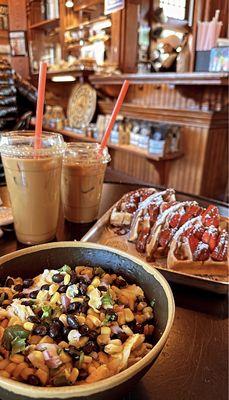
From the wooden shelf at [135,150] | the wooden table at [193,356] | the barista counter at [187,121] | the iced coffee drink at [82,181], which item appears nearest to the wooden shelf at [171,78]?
the barista counter at [187,121]

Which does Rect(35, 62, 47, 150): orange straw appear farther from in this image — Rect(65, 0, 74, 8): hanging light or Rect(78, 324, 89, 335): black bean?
Rect(78, 324, 89, 335): black bean

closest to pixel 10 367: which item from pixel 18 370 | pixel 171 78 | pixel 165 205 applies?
pixel 18 370

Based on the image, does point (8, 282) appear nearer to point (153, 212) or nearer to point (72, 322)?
point (72, 322)

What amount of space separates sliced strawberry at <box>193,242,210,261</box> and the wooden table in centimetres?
7

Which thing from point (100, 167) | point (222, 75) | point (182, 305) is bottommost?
point (182, 305)

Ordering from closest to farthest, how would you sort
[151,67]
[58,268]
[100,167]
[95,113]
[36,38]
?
[58,268], [36,38], [100,167], [151,67], [95,113]

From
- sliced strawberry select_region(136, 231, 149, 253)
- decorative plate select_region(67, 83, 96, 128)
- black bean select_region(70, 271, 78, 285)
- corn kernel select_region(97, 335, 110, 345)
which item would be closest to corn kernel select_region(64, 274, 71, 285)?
black bean select_region(70, 271, 78, 285)

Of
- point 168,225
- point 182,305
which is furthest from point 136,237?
point 182,305

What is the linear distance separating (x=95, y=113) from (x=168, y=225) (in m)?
2.74

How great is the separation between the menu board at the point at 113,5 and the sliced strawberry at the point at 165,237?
0.49m

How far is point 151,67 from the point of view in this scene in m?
2.87

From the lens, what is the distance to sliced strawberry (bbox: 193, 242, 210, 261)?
0.66 m

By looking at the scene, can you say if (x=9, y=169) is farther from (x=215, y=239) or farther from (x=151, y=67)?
(x=151, y=67)

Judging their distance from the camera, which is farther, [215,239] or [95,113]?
[95,113]
